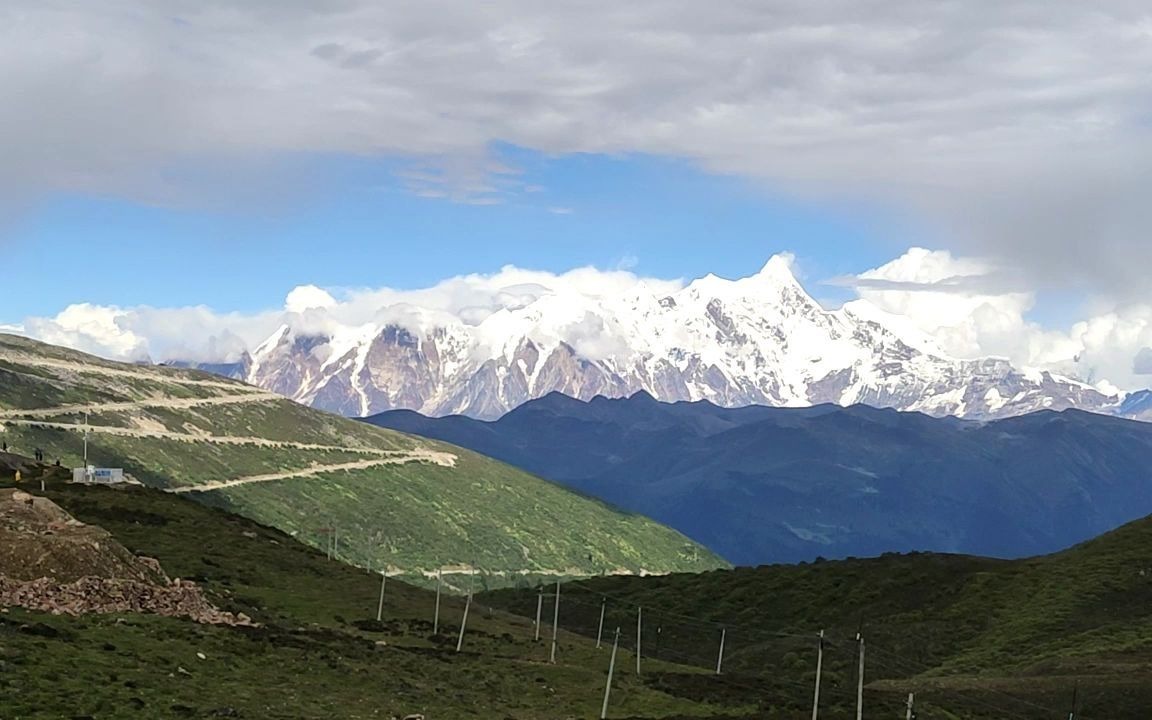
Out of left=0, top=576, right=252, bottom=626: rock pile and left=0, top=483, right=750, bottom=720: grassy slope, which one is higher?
left=0, top=576, right=252, bottom=626: rock pile

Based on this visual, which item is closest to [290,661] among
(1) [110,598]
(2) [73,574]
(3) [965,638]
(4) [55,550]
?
(1) [110,598]

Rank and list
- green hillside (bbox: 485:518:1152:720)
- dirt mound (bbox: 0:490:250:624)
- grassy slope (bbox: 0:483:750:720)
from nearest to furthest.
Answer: grassy slope (bbox: 0:483:750:720)
dirt mound (bbox: 0:490:250:624)
green hillside (bbox: 485:518:1152:720)

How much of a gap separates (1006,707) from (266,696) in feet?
210

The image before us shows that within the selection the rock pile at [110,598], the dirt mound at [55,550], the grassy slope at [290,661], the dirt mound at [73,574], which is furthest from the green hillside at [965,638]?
the dirt mound at [55,550]

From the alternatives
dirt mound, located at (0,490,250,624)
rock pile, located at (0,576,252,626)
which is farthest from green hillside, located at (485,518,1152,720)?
dirt mound, located at (0,490,250,624)

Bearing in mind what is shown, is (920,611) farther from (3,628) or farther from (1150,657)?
(3,628)

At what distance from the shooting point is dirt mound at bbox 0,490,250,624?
254 ft

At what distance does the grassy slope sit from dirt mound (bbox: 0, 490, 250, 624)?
3149 millimetres

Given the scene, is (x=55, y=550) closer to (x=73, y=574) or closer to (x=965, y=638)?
(x=73, y=574)

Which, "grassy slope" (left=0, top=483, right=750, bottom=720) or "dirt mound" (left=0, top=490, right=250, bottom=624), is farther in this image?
"dirt mound" (left=0, top=490, right=250, bottom=624)

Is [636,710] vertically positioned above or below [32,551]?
below

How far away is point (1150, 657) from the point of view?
128 m

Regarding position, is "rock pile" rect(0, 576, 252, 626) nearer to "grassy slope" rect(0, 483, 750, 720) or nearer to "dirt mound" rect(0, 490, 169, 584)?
"dirt mound" rect(0, 490, 169, 584)

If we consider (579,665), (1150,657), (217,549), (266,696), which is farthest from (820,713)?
(217,549)
